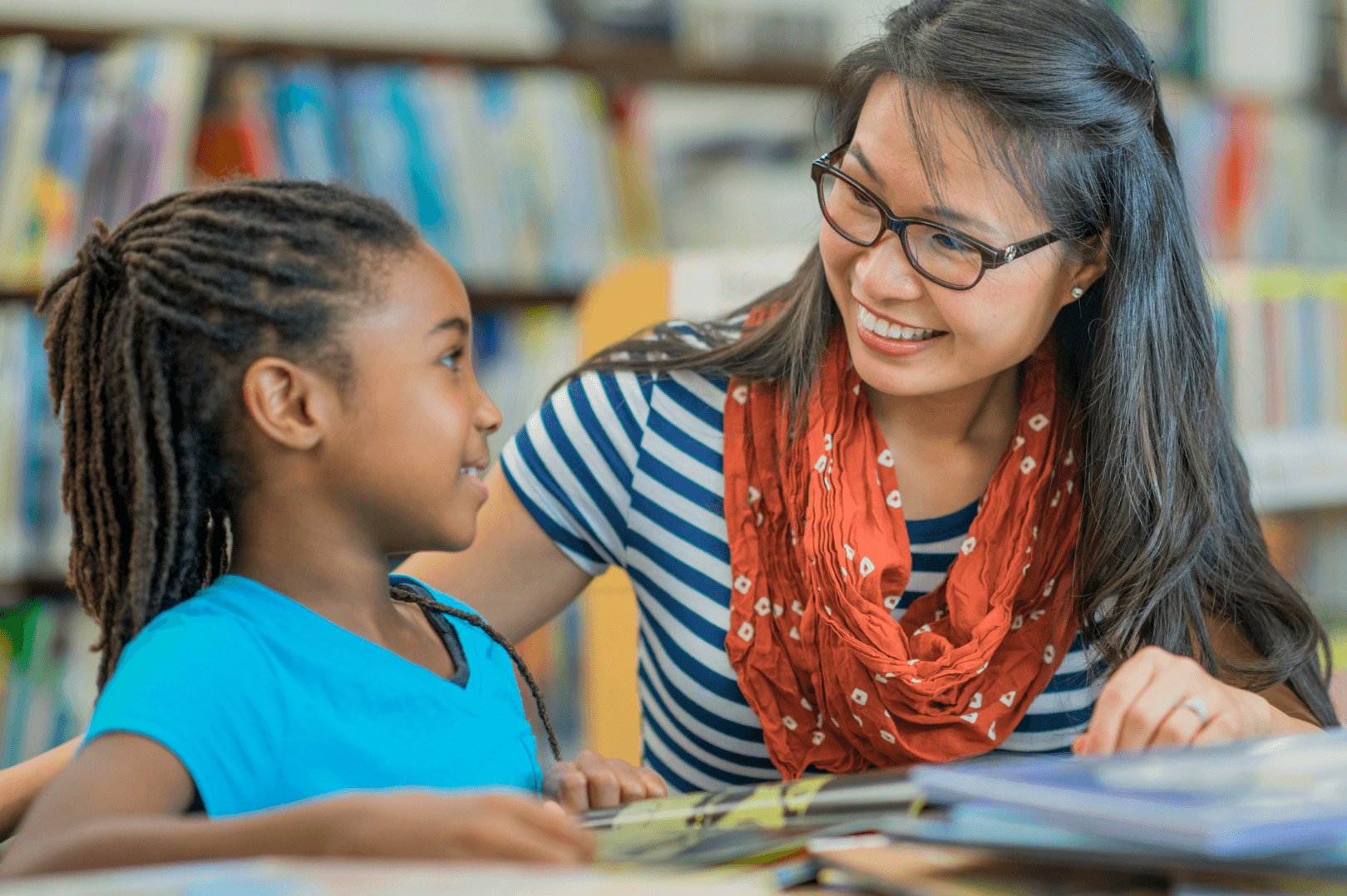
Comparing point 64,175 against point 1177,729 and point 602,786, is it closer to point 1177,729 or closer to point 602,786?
point 602,786

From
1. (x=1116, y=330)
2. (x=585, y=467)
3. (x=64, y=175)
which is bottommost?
(x=585, y=467)

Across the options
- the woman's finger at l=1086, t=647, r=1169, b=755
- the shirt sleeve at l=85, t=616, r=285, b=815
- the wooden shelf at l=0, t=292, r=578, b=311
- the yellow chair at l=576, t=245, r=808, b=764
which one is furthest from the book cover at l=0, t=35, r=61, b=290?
the woman's finger at l=1086, t=647, r=1169, b=755

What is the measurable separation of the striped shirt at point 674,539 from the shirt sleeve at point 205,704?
1.63 ft

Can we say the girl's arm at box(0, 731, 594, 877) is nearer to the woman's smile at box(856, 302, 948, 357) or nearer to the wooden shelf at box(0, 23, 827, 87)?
the woman's smile at box(856, 302, 948, 357)

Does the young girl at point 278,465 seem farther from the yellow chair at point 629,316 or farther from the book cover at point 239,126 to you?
the book cover at point 239,126

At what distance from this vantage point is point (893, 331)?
0.97 m

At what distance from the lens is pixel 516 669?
82 centimetres

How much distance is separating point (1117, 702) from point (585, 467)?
1.84 ft

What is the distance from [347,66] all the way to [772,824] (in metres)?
1.73

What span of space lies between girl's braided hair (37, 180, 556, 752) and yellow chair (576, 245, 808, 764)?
826 millimetres

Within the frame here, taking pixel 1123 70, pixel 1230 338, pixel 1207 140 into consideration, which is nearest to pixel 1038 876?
pixel 1123 70

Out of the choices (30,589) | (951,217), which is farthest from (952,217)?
(30,589)

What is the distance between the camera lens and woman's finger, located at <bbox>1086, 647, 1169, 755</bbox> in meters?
0.63

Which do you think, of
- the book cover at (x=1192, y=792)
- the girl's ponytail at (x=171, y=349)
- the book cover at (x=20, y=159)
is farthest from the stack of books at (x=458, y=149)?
the book cover at (x=1192, y=792)
